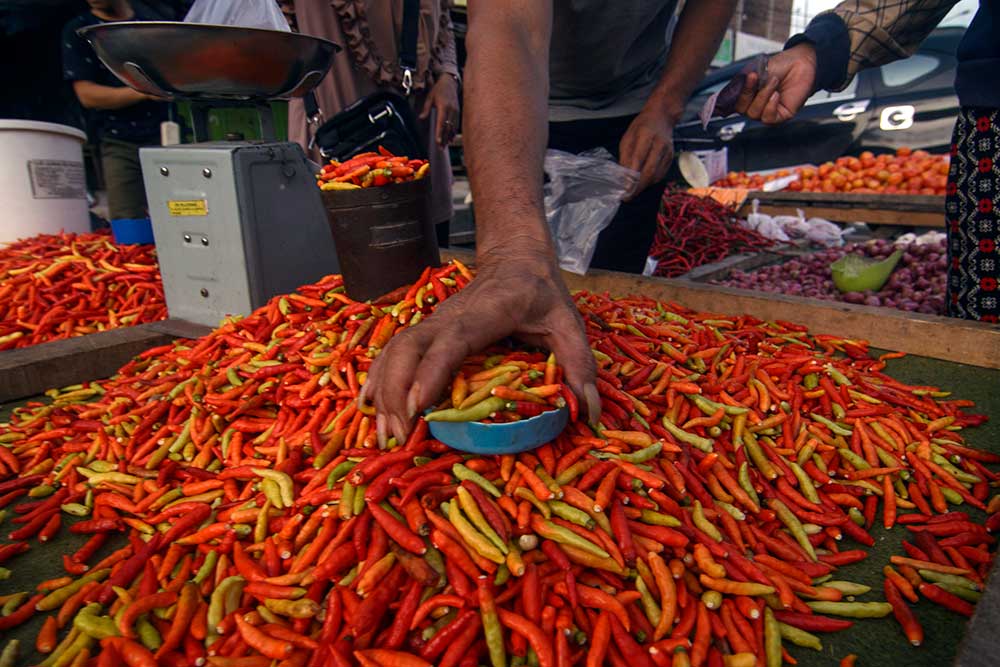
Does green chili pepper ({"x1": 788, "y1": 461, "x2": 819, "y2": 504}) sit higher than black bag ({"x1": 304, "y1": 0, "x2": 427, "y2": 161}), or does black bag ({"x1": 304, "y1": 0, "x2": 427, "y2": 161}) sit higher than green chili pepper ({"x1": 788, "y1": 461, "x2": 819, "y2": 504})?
black bag ({"x1": 304, "y1": 0, "x2": 427, "y2": 161})

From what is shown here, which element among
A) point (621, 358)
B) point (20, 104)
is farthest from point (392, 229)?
point (20, 104)

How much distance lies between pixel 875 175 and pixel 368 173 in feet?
22.8

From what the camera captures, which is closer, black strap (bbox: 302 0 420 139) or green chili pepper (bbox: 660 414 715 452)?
green chili pepper (bbox: 660 414 715 452)

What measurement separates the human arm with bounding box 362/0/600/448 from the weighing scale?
49.9 inches

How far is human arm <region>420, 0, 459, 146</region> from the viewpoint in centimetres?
452

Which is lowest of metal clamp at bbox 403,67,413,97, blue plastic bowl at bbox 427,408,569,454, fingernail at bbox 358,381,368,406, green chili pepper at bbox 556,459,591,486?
green chili pepper at bbox 556,459,591,486

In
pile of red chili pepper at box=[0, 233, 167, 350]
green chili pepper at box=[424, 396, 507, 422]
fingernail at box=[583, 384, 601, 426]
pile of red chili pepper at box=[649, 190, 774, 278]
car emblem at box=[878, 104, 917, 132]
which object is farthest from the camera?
car emblem at box=[878, 104, 917, 132]

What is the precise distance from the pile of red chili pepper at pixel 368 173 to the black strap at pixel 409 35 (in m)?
1.65

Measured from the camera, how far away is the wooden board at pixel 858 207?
6.43 m

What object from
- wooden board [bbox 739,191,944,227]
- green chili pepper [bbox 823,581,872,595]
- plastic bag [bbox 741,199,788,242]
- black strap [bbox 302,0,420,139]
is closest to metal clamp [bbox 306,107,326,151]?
black strap [bbox 302,0,420,139]

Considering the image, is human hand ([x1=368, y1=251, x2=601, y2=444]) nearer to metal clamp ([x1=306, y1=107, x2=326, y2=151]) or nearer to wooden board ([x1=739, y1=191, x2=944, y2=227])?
metal clamp ([x1=306, y1=107, x2=326, y2=151])

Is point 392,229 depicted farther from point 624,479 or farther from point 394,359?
point 624,479

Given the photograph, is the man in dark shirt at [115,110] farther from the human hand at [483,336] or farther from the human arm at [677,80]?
the human hand at [483,336]

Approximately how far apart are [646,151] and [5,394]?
140 inches
